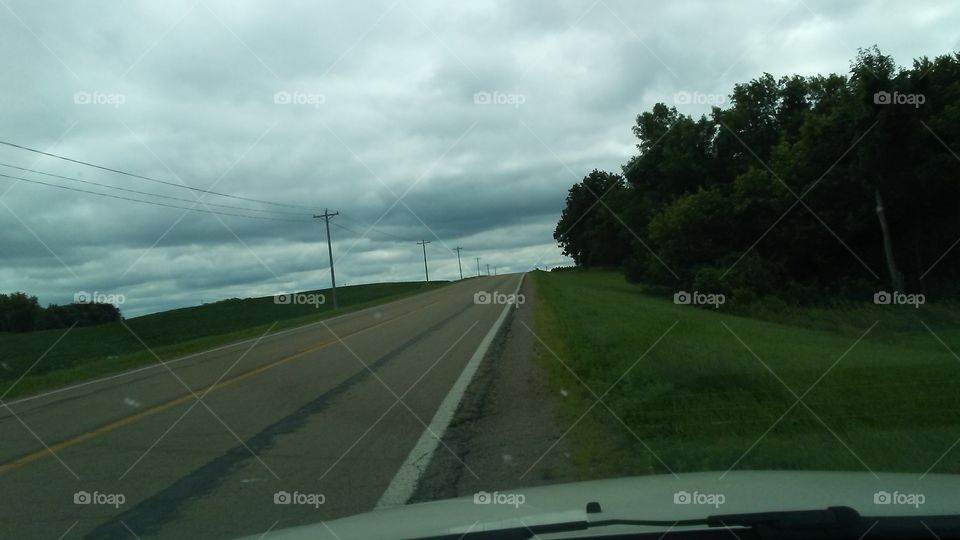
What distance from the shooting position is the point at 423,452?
797 centimetres

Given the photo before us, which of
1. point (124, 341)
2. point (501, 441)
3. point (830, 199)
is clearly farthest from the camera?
point (124, 341)

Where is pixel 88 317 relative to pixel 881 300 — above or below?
above

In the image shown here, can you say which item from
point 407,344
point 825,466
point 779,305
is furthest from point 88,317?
point 825,466

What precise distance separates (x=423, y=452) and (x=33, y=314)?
51.2 metres

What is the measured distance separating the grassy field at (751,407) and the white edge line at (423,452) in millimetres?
1437

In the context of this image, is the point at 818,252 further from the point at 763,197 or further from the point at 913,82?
the point at 913,82

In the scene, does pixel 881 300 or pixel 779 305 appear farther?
pixel 779 305

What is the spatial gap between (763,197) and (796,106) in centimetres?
1631

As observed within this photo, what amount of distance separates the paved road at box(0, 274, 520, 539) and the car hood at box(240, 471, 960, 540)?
194 cm

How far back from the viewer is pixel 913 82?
95.6ft

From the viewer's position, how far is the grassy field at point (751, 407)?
22.5 ft

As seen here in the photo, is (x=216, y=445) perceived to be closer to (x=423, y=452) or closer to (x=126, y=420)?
(x=423, y=452)

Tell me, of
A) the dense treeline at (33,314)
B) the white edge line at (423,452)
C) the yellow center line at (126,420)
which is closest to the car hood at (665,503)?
the white edge line at (423,452)

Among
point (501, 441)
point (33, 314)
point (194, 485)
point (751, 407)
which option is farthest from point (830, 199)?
point (33, 314)
